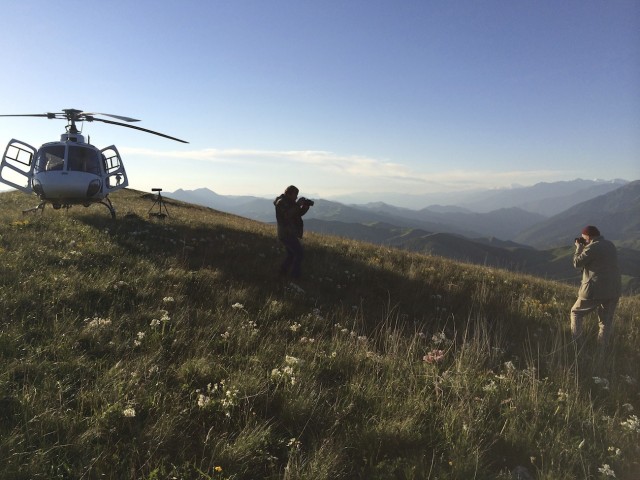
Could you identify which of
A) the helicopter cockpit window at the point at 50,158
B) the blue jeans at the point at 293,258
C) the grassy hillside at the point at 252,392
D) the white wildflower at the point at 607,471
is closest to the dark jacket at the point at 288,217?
the blue jeans at the point at 293,258

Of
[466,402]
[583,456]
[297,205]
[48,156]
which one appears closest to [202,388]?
[466,402]

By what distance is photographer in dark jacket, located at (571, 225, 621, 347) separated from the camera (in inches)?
316

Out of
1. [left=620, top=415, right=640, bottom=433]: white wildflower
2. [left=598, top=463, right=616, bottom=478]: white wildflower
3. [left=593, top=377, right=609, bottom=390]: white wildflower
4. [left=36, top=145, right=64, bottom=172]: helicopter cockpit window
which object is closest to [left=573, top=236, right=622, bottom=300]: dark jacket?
[left=593, top=377, right=609, bottom=390]: white wildflower

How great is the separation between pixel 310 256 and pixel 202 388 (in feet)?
30.1

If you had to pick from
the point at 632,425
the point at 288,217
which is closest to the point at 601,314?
the point at 632,425

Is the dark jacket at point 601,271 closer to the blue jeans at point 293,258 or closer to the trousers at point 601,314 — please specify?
the trousers at point 601,314

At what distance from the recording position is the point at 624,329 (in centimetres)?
891

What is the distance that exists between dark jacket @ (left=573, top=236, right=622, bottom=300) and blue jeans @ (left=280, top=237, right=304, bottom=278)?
A: 6.91 meters

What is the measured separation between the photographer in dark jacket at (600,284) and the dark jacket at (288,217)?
6.88 meters

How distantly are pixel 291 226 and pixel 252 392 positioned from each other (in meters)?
6.57

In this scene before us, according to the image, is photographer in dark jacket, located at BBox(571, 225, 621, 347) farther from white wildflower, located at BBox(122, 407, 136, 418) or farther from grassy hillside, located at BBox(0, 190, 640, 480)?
white wildflower, located at BBox(122, 407, 136, 418)

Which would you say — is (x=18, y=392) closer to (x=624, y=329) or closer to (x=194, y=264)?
(x=194, y=264)

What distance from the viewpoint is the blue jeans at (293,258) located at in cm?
1012

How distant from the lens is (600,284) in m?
8.05
